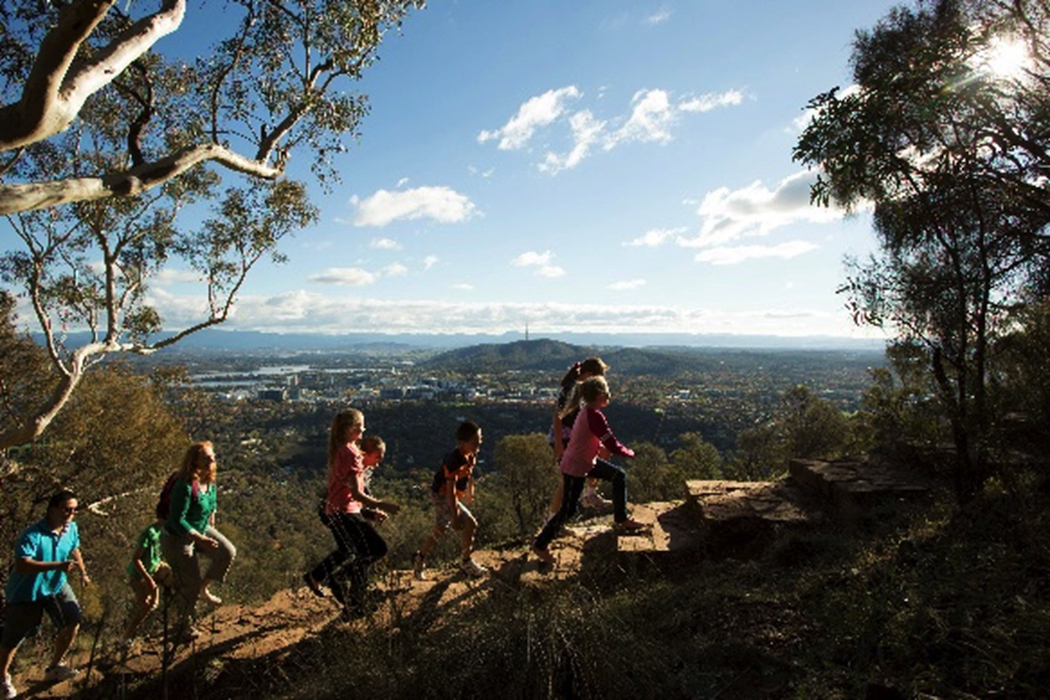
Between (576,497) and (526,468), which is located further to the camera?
(526,468)

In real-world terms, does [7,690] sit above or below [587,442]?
below

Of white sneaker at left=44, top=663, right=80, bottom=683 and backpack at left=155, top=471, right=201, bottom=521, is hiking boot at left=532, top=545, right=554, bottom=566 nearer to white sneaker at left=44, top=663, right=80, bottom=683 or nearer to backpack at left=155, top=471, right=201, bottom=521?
backpack at left=155, top=471, right=201, bottom=521

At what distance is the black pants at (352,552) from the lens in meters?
4.30

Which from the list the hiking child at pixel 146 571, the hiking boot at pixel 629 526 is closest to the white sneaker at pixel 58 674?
the hiking child at pixel 146 571

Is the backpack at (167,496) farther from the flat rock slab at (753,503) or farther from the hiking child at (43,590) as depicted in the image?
the flat rock slab at (753,503)

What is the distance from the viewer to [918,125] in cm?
566

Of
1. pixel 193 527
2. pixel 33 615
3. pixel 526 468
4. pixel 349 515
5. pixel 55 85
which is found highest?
pixel 55 85

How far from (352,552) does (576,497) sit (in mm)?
1969

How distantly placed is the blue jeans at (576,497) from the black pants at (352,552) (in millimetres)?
1427

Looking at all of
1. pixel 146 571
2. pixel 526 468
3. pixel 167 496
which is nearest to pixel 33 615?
pixel 146 571

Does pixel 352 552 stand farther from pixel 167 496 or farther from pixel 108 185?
pixel 108 185

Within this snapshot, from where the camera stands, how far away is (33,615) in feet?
13.5

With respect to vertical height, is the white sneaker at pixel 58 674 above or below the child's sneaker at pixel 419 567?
below

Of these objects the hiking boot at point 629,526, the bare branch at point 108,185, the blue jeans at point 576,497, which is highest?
the bare branch at point 108,185
